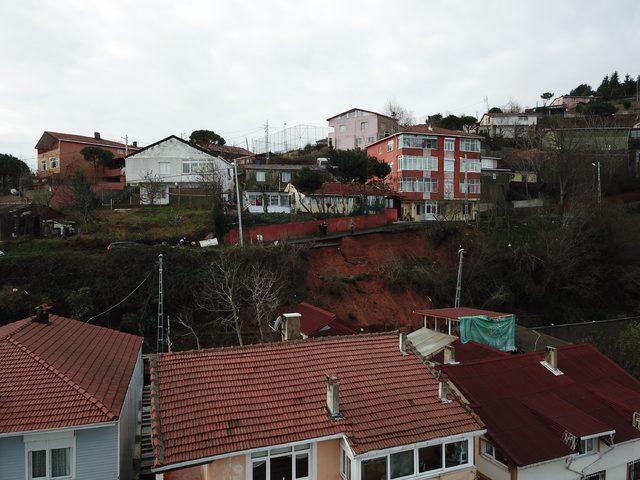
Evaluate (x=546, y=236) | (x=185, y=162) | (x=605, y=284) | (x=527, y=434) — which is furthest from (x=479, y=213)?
(x=527, y=434)

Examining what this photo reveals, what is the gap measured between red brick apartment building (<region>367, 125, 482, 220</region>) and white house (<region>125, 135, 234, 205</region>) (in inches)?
734

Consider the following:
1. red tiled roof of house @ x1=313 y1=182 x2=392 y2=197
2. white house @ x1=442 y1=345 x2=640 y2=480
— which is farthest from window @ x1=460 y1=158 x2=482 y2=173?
white house @ x1=442 y1=345 x2=640 y2=480

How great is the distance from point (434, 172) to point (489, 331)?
27906 mm

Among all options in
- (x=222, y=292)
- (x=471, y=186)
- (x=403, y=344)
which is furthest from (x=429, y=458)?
(x=471, y=186)

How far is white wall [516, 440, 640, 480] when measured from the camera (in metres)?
12.8

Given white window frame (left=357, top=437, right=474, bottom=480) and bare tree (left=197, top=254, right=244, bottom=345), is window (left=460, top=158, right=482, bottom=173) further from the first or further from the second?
white window frame (left=357, top=437, right=474, bottom=480)

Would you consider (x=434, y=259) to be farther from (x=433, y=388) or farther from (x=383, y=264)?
(x=433, y=388)

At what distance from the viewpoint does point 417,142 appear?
1914 inches

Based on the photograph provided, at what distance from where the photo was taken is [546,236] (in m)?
38.8

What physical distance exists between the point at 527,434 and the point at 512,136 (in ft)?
254

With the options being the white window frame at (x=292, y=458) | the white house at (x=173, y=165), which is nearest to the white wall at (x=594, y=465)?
the white window frame at (x=292, y=458)

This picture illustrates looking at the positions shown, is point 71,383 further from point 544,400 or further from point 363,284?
point 363,284

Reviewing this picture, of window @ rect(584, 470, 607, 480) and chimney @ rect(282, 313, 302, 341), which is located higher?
chimney @ rect(282, 313, 302, 341)

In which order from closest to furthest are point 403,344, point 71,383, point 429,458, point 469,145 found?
point 429,458 → point 71,383 → point 403,344 → point 469,145
